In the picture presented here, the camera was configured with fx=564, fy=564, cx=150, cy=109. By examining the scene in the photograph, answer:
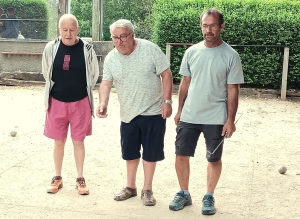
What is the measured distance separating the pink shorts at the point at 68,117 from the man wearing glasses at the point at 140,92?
0.36m

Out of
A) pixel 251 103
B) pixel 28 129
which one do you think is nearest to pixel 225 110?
pixel 28 129

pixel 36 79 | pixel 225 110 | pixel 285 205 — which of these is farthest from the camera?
pixel 36 79

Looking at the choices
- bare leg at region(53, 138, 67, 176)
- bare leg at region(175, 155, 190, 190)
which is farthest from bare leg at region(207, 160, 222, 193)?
bare leg at region(53, 138, 67, 176)

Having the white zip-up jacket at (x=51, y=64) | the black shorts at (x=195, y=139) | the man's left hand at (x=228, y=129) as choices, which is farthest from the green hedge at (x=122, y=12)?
the man's left hand at (x=228, y=129)

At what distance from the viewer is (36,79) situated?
44.9ft

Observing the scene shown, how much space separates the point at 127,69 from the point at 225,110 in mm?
851

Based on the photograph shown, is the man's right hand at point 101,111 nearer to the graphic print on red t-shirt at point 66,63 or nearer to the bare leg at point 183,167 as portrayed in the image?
the graphic print on red t-shirt at point 66,63

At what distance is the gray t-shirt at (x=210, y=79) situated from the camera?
13.9ft

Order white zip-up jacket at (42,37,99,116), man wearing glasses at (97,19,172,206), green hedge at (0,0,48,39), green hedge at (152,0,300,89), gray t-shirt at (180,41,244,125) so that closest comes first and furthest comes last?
gray t-shirt at (180,41,244,125)
man wearing glasses at (97,19,172,206)
white zip-up jacket at (42,37,99,116)
green hedge at (152,0,300,89)
green hedge at (0,0,48,39)

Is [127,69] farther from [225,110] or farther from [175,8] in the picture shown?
[175,8]

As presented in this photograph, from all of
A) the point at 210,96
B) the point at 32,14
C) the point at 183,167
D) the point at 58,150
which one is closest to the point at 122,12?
the point at 32,14

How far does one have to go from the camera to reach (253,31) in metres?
12.1

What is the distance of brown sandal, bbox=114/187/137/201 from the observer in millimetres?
4766

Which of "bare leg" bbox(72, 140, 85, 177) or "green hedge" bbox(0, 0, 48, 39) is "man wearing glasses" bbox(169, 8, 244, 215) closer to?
"bare leg" bbox(72, 140, 85, 177)
